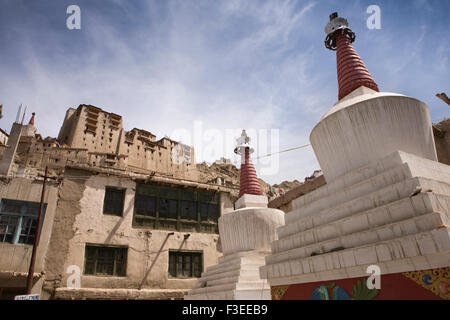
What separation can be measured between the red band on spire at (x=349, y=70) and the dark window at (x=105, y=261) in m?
12.7

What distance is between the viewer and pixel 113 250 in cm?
1500

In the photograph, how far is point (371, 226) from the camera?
17.7 feet

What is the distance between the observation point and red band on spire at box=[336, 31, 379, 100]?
28.3 ft

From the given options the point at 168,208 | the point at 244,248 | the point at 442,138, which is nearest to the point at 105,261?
the point at 168,208

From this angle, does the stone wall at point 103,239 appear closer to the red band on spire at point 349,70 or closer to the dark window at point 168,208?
the dark window at point 168,208

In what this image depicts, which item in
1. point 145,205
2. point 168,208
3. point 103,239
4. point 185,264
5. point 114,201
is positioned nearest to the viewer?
point 103,239

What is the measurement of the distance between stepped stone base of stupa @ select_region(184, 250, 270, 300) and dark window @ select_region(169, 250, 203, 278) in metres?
3.86

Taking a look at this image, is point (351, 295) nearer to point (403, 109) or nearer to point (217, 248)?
point (403, 109)

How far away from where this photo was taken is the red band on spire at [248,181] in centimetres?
1493

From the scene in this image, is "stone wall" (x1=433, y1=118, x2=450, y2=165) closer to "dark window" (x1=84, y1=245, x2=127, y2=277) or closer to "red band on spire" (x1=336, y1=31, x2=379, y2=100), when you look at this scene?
"red band on spire" (x1=336, y1=31, x2=379, y2=100)

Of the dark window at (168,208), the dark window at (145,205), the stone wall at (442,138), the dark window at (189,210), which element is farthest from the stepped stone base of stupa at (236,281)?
the stone wall at (442,138)

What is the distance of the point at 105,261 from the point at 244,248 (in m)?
7.11

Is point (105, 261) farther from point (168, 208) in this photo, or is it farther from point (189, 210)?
point (189, 210)

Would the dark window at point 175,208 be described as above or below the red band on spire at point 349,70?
below
